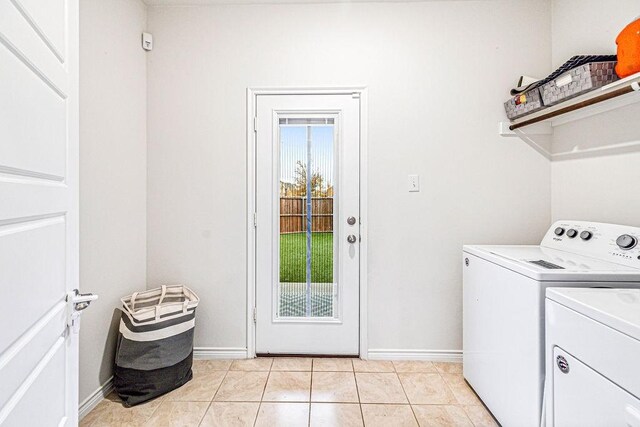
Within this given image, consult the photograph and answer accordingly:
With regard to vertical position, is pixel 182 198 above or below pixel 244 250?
above

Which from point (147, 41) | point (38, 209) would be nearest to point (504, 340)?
point (38, 209)

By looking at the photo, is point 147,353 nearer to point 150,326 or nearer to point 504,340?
point 150,326

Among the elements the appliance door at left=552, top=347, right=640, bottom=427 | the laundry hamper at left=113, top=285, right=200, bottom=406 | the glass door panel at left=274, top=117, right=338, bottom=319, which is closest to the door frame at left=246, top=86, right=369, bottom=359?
the glass door panel at left=274, top=117, right=338, bottom=319

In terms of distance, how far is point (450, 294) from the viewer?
2.28 metres

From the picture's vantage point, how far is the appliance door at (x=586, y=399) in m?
0.90

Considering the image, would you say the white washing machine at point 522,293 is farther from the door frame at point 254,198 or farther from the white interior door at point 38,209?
the white interior door at point 38,209

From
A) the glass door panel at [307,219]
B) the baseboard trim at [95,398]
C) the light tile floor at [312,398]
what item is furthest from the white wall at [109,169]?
the glass door panel at [307,219]

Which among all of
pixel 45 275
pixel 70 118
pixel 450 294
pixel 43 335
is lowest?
pixel 450 294

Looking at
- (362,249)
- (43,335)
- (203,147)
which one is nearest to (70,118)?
(43,335)

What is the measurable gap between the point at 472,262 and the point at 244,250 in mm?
1514

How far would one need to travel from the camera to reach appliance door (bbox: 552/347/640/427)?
0.90 meters

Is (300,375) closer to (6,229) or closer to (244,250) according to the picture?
(244,250)

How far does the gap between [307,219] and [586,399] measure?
68.1 inches

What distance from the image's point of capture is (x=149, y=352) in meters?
1.83
